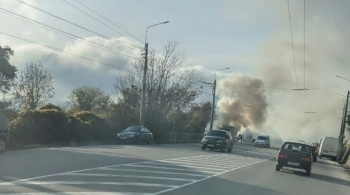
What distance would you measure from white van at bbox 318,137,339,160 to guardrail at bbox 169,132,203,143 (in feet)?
53.1

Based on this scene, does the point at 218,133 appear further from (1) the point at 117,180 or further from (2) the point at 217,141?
(1) the point at 117,180

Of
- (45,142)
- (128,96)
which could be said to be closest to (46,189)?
(45,142)

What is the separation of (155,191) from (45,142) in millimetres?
23143

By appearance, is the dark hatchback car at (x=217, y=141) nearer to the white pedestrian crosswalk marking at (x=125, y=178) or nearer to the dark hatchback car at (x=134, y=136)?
the dark hatchback car at (x=134, y=136)

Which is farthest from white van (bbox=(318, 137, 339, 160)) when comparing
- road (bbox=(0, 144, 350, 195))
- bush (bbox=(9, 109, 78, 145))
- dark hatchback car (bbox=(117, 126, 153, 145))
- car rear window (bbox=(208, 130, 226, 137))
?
road (bbox=(0, 144, 350, 195))

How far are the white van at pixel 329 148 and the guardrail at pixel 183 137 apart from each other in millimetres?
16193

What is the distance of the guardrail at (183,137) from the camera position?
185 ft

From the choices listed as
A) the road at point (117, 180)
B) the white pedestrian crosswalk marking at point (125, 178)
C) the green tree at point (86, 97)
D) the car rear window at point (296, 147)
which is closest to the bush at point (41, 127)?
the road at point (117, 180)

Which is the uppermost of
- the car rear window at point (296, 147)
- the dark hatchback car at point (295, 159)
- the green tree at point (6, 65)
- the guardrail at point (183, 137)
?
the green tree at point (6, 65)

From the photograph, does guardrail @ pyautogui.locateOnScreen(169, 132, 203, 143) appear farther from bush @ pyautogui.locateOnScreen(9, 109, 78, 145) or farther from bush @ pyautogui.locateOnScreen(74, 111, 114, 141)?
bush @ pyautogui.locateOnScreen(9, 109, 78, 145)

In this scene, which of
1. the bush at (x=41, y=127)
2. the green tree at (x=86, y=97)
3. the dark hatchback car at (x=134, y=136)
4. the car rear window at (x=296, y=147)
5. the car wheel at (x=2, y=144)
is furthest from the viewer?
the green tree at (x=86, y=97)

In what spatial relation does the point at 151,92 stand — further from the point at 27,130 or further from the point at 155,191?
the point at 155,191

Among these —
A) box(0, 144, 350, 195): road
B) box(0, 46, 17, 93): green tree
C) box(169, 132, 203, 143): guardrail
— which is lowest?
box(0, 144, 350, 195): road

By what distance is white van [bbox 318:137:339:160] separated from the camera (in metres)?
54.3
